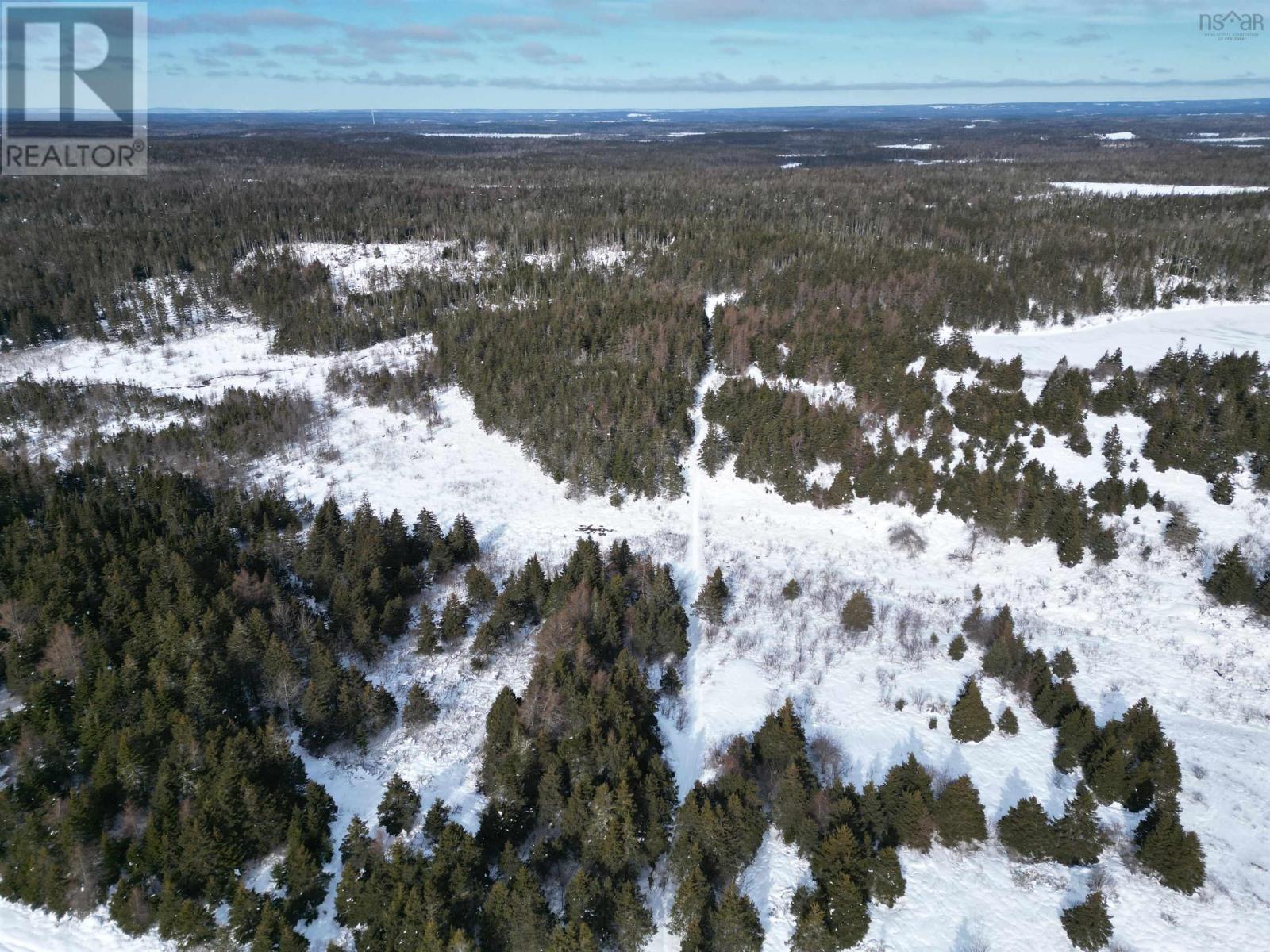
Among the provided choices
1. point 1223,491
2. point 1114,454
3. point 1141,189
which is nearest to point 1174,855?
point 1223,491

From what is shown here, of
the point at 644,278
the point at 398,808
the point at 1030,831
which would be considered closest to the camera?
the point at 1030,831

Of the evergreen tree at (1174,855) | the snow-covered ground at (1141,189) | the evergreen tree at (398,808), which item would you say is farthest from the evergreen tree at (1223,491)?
the snow-covered ground at (1141,189)

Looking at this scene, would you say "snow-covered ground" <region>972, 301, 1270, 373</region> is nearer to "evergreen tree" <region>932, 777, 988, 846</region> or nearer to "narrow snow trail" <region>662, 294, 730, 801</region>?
"narrow snow trail" <region>662, 294, 730, 801</region>

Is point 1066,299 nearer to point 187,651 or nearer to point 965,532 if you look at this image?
point 965,532

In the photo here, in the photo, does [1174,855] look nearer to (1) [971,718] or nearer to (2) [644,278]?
(1) [971,718]

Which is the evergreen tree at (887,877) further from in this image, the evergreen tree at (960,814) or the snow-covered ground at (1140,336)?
the snow-covered ground at (1140,336)

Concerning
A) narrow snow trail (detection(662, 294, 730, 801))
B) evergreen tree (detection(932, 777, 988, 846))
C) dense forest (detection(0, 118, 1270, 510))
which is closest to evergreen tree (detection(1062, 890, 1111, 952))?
evergreen tree (detection(932, 777, 988, 846))
